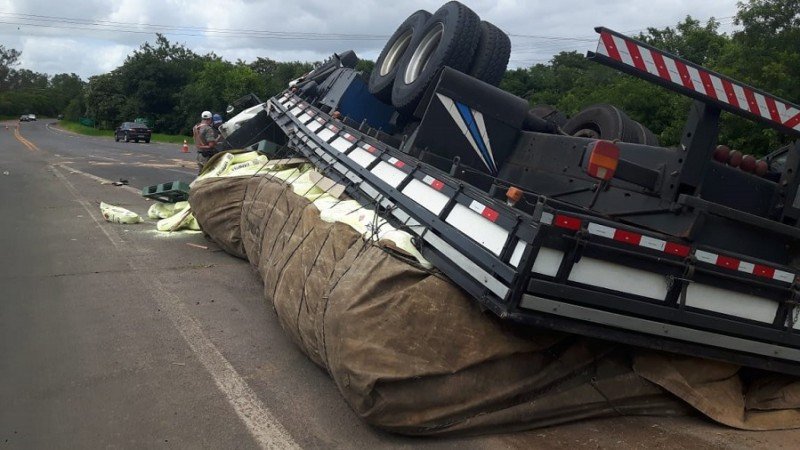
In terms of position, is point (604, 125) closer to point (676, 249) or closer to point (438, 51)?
point (438, 51)

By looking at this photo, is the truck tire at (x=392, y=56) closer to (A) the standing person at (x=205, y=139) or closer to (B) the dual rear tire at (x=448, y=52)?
(B) the dual rear tire at (x=448, y=52)

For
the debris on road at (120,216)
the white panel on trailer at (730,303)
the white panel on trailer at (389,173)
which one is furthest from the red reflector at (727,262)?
the debris on road at (120,216)

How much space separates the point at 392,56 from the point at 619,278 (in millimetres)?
5094

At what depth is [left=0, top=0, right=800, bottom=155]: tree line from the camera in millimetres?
12797

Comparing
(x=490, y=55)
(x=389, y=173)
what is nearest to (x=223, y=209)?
(x=389, y=173)

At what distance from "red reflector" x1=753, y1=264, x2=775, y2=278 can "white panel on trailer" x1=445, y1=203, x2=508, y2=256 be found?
1.40m

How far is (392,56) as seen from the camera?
26.2 ft

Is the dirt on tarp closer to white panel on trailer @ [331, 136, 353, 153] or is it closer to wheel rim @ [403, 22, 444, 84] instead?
white panel on trailer @ [331, 136, 353, 153]

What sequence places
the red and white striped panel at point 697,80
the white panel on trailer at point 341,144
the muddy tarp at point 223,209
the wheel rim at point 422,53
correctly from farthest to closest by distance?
1. the muddy tarp at point 223,209
2. the wheel rim at point 422,53
3. the white panel on trailer at point 341,144
4. the red and white striped panel at point 697,80

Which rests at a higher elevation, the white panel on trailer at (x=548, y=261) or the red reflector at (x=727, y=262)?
the red reflector at (x=727, y=262)

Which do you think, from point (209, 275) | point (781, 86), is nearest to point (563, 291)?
point (209, 275)

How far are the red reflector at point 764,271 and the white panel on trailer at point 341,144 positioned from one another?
3.63m

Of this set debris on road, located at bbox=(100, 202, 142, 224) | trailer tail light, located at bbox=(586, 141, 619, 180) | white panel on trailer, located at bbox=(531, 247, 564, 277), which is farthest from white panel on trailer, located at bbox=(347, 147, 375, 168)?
debris on road, located at bbox=(100, 202, 142, 224)

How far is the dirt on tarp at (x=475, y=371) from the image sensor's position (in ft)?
12.0
